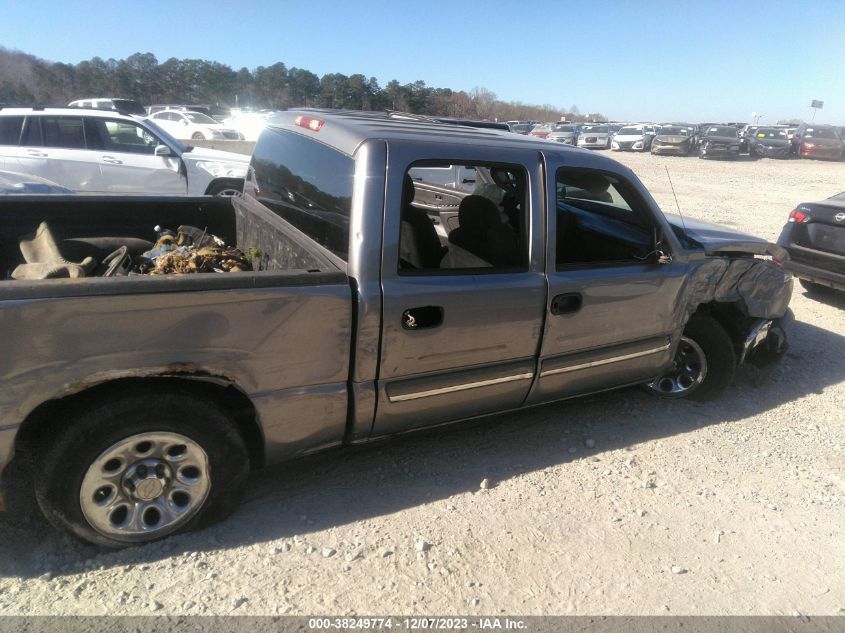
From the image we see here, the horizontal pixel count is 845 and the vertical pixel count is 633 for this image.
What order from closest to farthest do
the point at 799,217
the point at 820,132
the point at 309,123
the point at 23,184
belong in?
the point at 309,123 < the point at 23,184 < the point at 799,217 < the point at 820,132

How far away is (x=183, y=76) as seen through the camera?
59188 mm

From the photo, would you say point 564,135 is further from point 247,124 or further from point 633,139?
point 247,124

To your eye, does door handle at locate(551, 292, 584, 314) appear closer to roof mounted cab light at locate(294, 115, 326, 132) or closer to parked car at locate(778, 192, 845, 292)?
roof mounted cab light at locate(294, 115, 326, 132)

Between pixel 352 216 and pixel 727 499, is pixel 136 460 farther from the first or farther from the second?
pixel 727 499

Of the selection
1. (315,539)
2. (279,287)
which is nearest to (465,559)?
(315,539)

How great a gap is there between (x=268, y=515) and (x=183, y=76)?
6610 cm

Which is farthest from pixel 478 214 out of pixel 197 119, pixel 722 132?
pixel 722 132

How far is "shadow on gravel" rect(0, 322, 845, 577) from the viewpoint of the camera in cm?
249

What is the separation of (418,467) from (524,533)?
72 centimetres

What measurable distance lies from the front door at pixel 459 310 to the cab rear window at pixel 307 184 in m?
0.26

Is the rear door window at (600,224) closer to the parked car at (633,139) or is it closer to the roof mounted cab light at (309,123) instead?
the roof mounted cab light at (309,123)

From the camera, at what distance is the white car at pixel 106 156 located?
27.4ft

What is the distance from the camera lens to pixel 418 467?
10.7 feet

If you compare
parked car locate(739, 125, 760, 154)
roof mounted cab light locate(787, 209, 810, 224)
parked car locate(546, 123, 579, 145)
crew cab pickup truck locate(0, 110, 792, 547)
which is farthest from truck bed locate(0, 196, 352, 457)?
parked car locate(739, 125, 760, 154)
